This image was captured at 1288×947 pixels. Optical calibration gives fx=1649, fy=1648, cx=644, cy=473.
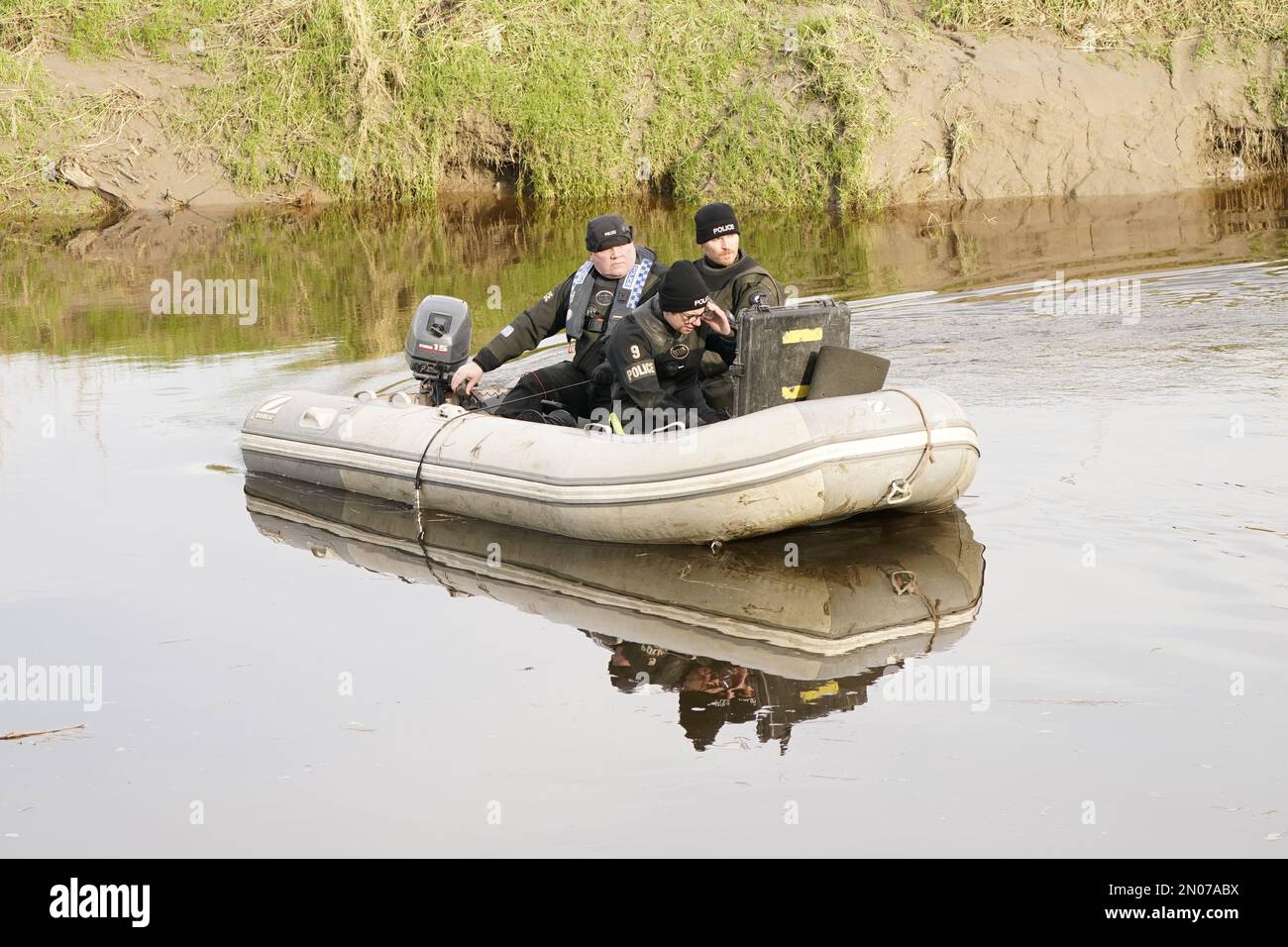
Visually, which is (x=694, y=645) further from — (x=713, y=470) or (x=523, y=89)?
(x=523, y=89)

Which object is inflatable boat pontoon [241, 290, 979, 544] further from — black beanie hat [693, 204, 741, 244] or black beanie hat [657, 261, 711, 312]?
black beanie hat [693, 204, 741, 244]

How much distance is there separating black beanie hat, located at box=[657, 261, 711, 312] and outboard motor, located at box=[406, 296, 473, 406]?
68.3 inches

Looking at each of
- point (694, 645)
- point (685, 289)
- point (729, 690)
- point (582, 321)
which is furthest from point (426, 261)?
point (729, 690)

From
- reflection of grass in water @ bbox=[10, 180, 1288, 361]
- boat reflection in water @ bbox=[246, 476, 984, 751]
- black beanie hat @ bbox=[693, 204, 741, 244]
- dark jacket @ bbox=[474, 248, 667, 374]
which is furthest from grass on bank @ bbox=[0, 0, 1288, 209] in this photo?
boat reflection in water @ bbox=[246, 476, 984, 751]

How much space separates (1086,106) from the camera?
1691 cm

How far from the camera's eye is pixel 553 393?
830 centimetres

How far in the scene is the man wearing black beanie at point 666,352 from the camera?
23.5ft

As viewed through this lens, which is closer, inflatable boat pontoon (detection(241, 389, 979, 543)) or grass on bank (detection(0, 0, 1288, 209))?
inflatable boat pontoon (detection(241, 389, 979, 543))

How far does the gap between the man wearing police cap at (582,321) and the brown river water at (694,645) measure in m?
0.85

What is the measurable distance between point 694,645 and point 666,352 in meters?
1.82

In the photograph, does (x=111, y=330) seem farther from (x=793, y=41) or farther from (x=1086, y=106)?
(x=1086, y=106)

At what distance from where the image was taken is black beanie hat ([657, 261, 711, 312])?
7.07 metres

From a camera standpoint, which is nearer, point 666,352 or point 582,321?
point 666,352

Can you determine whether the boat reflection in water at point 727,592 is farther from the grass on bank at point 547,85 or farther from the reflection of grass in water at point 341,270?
the grass on bank at point 547,85
